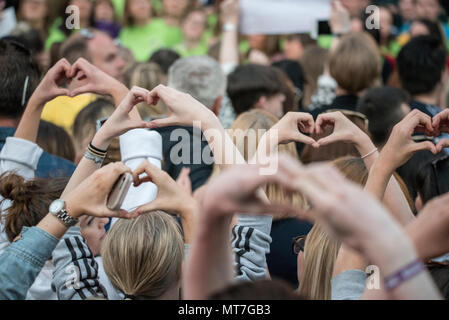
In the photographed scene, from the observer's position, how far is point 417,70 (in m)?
4.44

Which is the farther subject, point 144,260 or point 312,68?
point 312,68

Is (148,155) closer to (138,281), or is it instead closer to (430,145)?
(138,281)

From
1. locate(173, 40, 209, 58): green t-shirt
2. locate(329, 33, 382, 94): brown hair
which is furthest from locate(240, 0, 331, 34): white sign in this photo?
locate(329, 33, 382, 94): brown hair

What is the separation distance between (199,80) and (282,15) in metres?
2.17

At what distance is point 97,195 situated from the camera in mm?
1805

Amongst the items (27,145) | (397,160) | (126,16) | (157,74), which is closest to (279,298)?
(397,160)

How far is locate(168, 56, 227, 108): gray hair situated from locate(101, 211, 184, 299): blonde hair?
189 centimetres

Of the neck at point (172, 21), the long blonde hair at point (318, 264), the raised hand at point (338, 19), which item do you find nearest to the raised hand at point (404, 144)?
the long blonde hair at point (318, 264)

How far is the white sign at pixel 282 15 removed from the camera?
5.81 metres

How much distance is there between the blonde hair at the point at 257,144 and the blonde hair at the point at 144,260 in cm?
60

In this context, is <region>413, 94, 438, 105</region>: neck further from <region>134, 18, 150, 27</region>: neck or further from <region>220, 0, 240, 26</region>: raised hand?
<region>134, 18, 150, 27</region>: neck

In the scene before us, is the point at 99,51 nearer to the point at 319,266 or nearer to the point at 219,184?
the point at 319,266

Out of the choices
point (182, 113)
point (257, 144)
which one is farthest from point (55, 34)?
point (182, 113)

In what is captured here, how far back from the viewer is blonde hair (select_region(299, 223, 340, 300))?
2.03 metres
